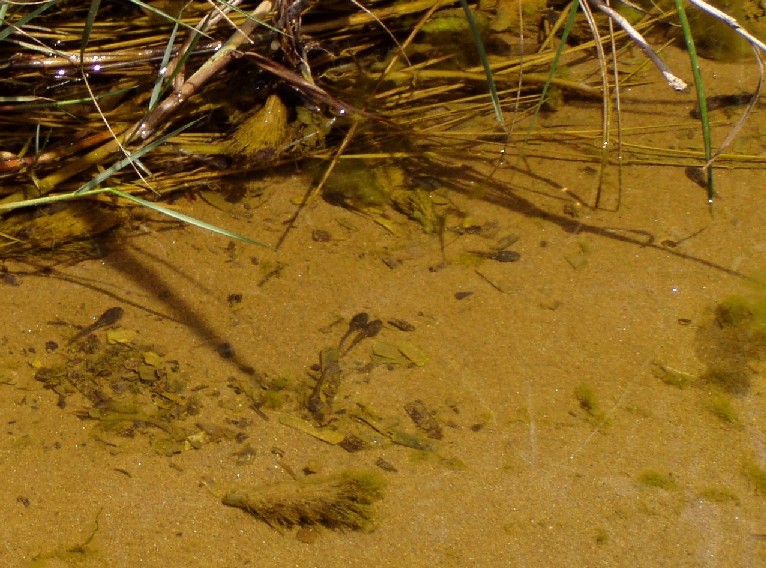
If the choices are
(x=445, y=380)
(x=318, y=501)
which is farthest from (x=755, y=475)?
(x=318, y=501)

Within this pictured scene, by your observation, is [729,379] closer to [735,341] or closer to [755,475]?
[735,341]

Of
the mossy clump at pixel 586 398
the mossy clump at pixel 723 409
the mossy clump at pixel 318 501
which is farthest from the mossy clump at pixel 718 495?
the mossy clump at pixel 318 501

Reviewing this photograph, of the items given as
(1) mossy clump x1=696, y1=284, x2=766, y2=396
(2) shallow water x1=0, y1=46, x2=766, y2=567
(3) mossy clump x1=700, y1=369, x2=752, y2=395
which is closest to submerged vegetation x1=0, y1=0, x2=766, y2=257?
(2) shallow water x1=0, y1=46, x2=766, y2=567

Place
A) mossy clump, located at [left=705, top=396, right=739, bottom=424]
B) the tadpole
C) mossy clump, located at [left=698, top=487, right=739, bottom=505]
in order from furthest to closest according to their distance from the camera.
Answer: the tadpole → mossy clump, located at [left=705, top=396, right=739, bottom=424] → mossy clump, located at [left=698, top=487, right=739, bottom=505]

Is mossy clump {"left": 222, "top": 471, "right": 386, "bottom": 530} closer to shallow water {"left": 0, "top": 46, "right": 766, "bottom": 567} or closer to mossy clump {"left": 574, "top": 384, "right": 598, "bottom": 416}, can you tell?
shallow water {"left": 0, "top": 46, "right": 766, "bottom": 567}

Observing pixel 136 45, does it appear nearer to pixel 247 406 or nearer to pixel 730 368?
pixel 247 406

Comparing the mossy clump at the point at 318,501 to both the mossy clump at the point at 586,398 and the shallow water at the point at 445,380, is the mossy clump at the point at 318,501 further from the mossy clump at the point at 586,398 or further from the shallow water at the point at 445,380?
the mossy clump at the point at 586,398
